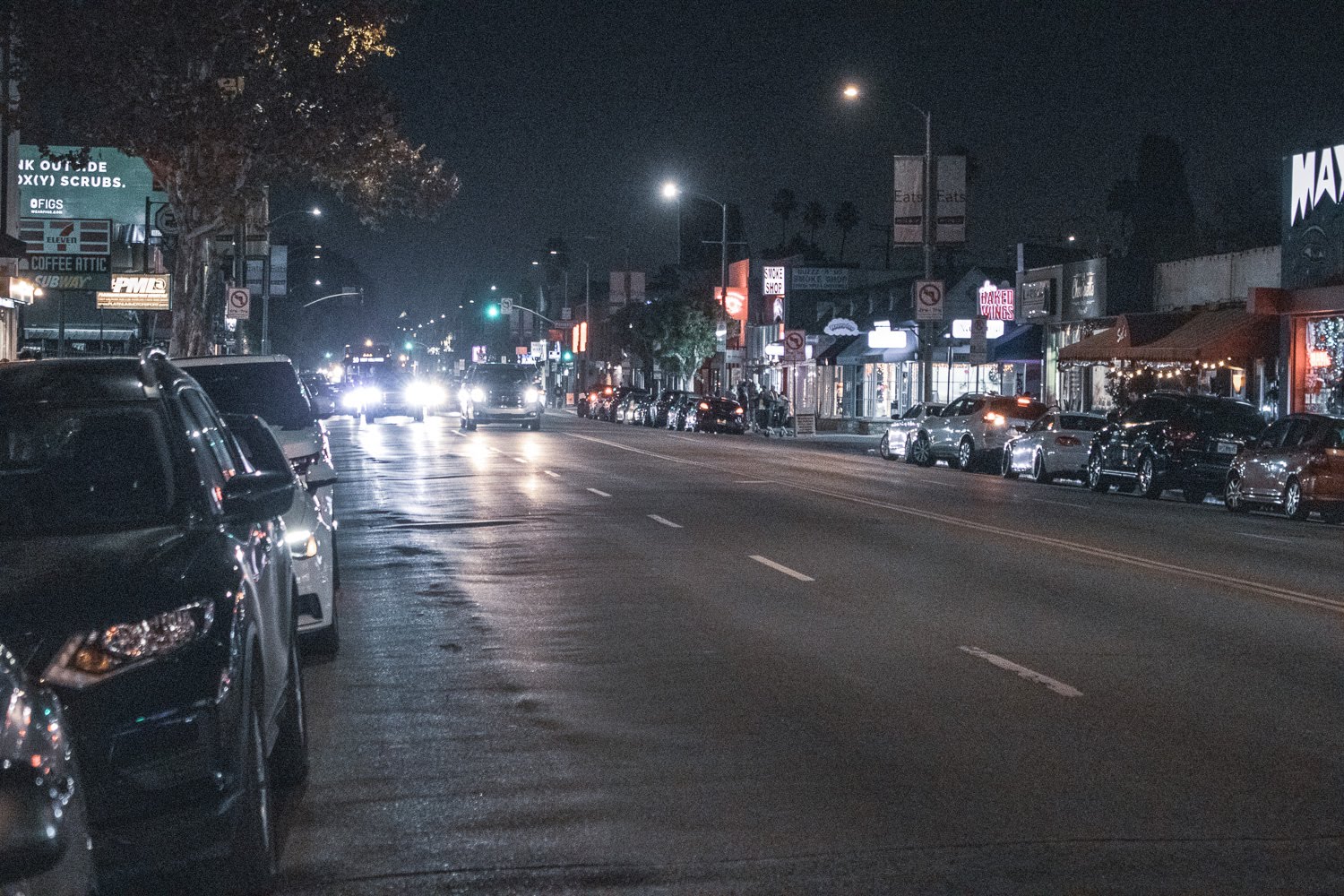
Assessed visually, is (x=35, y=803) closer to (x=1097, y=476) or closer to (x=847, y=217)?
(x=1097, y=476)

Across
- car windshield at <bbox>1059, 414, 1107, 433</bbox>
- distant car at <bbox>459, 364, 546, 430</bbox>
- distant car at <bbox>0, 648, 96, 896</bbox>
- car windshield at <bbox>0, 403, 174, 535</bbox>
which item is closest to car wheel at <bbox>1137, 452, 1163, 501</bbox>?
car windshield at <bbox>1059, 414, 1107, 433</bbox>

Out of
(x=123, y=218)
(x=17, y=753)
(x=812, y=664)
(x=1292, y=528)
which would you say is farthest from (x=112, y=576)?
(x=123, y=218)

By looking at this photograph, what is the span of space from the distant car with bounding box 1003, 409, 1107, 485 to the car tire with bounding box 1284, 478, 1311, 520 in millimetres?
8240

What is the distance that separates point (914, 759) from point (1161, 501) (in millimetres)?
A: 22849

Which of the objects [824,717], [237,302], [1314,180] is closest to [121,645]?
[824,717]

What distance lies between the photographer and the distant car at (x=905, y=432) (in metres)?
44.6

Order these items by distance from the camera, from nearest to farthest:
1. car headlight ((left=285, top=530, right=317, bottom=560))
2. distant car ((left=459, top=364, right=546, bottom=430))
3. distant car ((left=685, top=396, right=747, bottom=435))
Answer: car headlight ((left=285, top=530, right=317, bottom=560)), distant car ((left=459, top=364, right=546, bottom=430)), distant car ((left=685, top=396, right=747, bottom=435))

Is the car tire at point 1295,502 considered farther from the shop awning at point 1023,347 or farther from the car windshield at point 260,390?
the shop awning at point 1023,347

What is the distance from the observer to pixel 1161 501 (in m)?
30.0

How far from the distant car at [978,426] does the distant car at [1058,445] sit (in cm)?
185

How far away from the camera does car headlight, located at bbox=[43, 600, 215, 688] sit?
5.14 meters

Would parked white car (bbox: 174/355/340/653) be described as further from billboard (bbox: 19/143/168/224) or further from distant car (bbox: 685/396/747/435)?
distant car (bbox: 685/396/747/435)

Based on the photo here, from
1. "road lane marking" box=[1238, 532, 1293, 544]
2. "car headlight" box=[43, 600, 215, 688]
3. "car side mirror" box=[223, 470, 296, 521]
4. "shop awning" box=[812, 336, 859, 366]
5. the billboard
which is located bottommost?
"road lane marking" box=[1238, 532, 1293, 544]

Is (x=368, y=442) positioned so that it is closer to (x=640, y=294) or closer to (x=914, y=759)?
(x=914, y=759)
